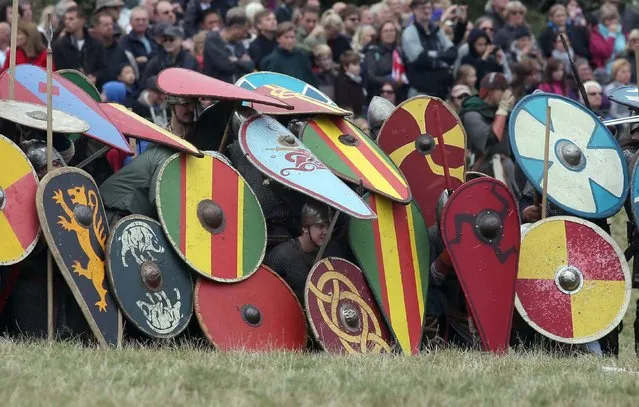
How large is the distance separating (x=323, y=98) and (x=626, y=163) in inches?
83.8

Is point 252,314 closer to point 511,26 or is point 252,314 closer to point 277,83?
point 277,83

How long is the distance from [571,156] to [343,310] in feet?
6.97

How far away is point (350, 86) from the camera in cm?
1634

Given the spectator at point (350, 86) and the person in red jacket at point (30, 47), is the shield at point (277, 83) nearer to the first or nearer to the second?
the person in red jacket at point (30, 47)

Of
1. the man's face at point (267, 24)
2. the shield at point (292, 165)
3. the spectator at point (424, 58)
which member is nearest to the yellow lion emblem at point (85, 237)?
the shield at point (292, 165)

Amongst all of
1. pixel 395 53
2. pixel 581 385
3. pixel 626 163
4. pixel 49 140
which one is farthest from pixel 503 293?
pixel 395 53

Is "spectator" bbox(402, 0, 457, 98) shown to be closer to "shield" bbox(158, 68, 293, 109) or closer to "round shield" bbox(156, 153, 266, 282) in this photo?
"shield" bbox(158, 68, 293, 109)

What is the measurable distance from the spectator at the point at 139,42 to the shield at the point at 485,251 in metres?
6.09

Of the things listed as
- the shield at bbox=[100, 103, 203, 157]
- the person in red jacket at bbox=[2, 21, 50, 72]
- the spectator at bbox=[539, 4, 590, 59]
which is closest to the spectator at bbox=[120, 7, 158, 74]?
the person in red jacket at bbox=[2, 21, 50, 72]

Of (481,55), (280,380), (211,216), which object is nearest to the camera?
(280,380)

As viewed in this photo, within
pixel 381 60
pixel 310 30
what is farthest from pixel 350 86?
pixel 310 30

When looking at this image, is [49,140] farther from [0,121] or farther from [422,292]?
[422,292]

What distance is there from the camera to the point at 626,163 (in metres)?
10.9

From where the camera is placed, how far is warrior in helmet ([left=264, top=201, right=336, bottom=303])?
9984 millimetres
